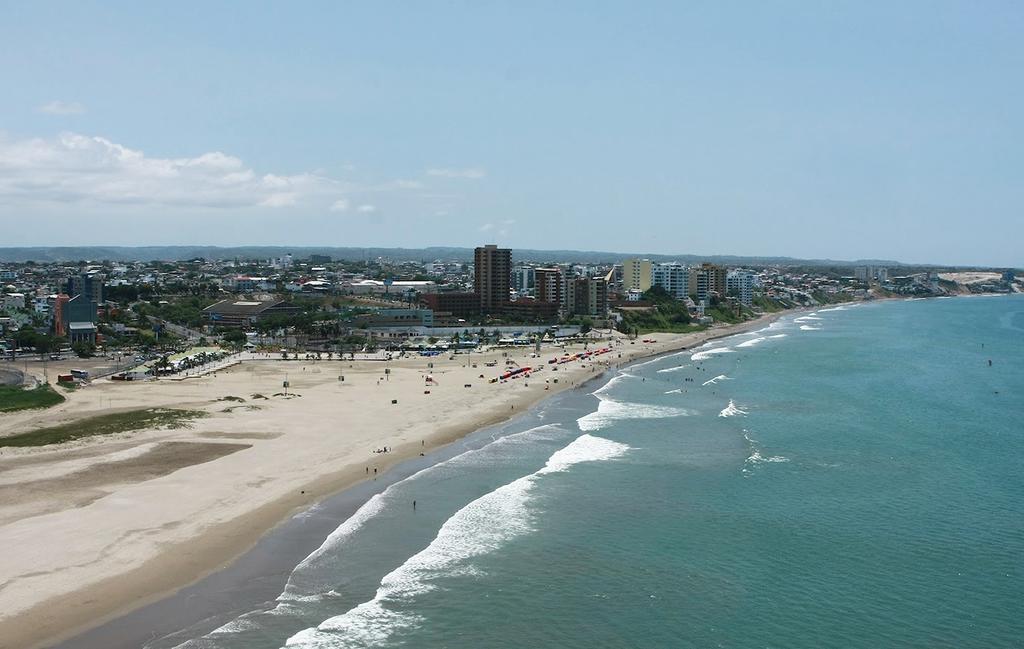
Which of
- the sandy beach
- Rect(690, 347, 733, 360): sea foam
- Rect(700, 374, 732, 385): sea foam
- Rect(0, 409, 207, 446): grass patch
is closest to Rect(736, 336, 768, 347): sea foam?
Rect(690, 347, 733, 360): sea foam

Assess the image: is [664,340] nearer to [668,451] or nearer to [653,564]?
[668,451]

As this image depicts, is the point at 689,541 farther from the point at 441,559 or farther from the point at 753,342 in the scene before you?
the point at 753,342

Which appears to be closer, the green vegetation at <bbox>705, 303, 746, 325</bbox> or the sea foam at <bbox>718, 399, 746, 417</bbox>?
the sea foam at <bbox>718, 399, 746, 417</bbox>

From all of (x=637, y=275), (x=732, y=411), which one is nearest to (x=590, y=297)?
(x=637, y=275)

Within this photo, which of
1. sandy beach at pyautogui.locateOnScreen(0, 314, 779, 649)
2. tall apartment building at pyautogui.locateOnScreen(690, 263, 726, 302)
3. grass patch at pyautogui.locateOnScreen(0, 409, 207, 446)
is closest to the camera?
sandy beach at pyautogui.locateOnScreen(0, 314, 779, 649)

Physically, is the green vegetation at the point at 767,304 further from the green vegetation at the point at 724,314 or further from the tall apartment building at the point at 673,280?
the tall apartment building at the point at 673,280

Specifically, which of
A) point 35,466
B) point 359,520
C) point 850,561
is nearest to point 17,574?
point 359,520

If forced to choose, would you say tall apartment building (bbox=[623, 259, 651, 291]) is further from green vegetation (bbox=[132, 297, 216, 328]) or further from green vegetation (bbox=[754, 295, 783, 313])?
green vegetation (bbox=[132, 297, 216, 328])
